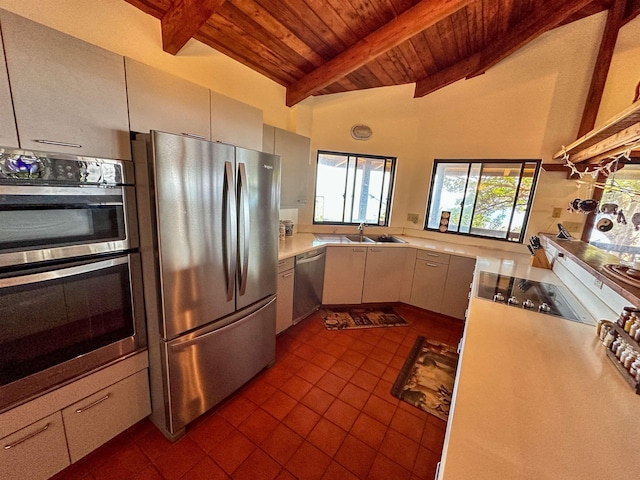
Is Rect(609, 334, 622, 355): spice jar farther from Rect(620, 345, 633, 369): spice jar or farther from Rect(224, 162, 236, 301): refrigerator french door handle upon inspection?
Rect(224, 162, 236, 301): refrigerator french door handle

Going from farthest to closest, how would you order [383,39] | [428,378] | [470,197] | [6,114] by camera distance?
[470,197] < [428,378] < [383,39] < [6,114]

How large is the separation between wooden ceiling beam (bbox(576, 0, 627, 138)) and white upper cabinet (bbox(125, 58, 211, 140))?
3510 millimetres

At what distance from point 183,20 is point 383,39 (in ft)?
4.43

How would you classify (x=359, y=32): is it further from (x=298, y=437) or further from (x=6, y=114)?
(x=298, y=437)

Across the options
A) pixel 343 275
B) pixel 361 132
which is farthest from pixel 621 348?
pixel 361 132

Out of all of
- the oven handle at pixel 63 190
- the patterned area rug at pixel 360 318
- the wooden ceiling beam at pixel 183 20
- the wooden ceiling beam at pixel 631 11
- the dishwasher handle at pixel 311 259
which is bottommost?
the patterned area rug at pixel 360 318

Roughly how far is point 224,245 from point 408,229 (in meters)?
2.87

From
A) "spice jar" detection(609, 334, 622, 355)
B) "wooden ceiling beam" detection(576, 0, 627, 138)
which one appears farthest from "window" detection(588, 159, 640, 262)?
"spice jar" detection(609, 334, 622, 355)

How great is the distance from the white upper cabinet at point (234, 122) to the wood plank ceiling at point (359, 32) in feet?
1.42

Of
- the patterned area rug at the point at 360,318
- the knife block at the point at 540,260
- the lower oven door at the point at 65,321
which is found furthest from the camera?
the patterned area rug at the point at 360,318

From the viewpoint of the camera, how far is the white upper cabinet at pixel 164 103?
130cm

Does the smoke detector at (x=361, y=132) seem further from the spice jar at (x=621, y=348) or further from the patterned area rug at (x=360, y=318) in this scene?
the spice jar at (x=621, y=348)

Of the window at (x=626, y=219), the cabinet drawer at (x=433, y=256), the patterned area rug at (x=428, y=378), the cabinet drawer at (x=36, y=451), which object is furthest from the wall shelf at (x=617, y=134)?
the cabinet drawer at (x=36, y=451)

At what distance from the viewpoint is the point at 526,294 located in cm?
178
